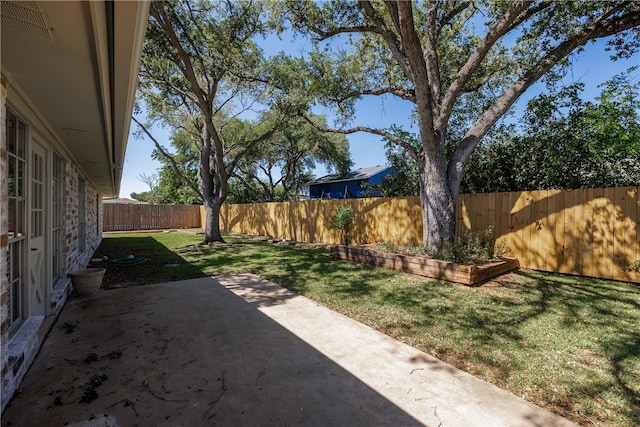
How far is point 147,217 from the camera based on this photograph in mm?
19625

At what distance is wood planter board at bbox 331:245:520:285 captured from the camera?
490 centimetres

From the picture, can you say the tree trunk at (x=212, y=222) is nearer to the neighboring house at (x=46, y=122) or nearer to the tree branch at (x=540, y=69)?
the neighboring house at (x=46, y=122)

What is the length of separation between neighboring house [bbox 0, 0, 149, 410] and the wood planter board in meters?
5.04

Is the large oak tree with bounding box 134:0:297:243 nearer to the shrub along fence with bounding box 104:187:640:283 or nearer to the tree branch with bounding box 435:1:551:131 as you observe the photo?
the shrub along fence with bounding box 104:187:640:283

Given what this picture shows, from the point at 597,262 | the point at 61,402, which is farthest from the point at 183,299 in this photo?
the point at 597,262

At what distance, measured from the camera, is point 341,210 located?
910cm

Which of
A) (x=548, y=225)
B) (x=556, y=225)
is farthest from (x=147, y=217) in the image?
(x=556, y=225)

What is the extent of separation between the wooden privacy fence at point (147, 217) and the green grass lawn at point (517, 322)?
48.7 feet

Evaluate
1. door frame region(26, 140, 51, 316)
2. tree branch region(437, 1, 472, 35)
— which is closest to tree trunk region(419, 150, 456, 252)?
tree branch region(437, 1, 472, 35)

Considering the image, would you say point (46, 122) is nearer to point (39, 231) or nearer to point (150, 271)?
point (39, 231)

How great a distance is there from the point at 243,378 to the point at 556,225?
603 cm

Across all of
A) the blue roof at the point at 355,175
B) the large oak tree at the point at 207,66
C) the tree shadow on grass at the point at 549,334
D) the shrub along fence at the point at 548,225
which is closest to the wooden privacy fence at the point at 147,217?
the large oak tree at the point at 207,66

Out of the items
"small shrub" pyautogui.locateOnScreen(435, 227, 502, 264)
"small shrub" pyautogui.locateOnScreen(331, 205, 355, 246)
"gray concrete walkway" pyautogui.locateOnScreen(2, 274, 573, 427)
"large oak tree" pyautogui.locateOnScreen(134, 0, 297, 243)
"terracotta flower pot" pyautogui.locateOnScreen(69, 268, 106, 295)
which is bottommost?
"gray concrete walkway" pyautogui.locateOnScreen(2, 274, 573, 427)

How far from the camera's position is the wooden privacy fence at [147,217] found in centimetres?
1872
